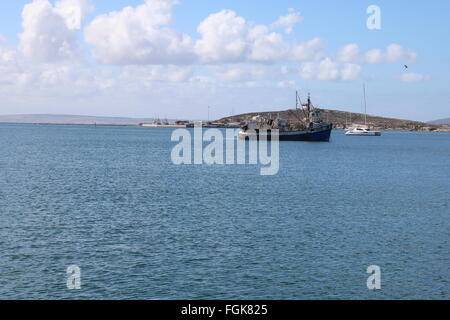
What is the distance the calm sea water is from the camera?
25906mm

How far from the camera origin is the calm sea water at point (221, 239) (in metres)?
25.9

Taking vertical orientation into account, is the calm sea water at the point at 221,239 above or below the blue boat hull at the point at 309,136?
below

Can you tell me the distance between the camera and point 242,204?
49562 mm

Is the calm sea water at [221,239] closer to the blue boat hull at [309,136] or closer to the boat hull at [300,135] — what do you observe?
the boat hull at [300,135]

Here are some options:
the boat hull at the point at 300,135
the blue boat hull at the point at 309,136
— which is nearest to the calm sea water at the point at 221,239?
the boat hull at the point at 300,135

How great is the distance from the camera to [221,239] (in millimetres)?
34688
